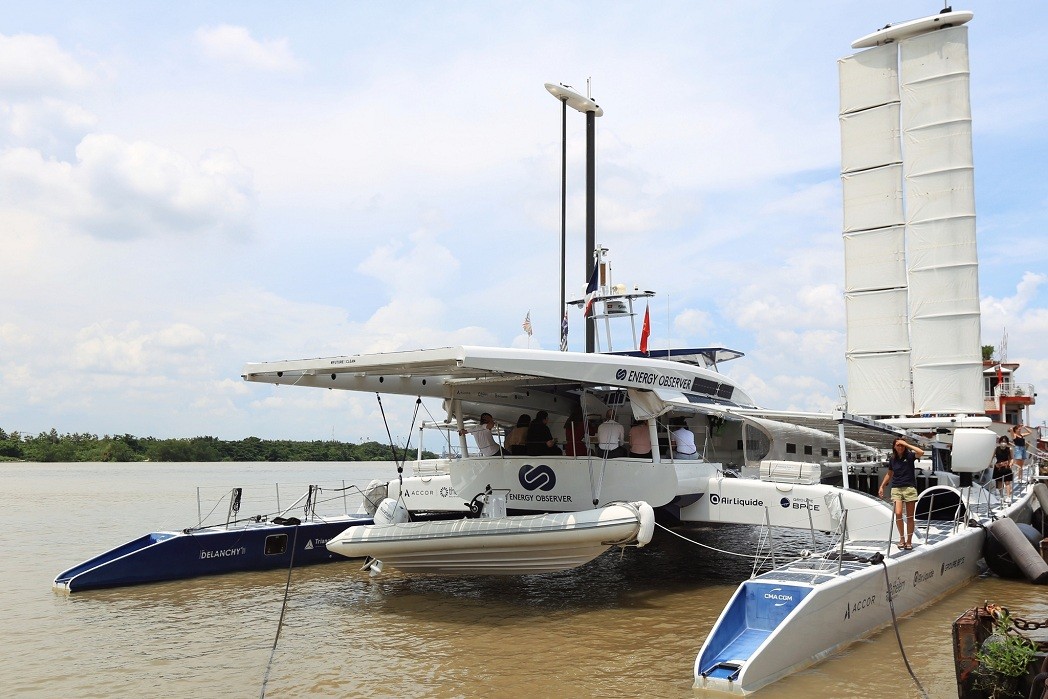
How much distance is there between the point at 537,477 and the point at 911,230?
2310cm

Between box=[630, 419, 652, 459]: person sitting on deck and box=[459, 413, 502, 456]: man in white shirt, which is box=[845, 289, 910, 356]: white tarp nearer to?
box=[630, 419, 652, 459]: person sitting on deck

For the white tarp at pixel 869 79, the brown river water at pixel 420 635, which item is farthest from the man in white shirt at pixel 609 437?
the white tarp at pixel 869 79

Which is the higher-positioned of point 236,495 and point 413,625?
point 236,495

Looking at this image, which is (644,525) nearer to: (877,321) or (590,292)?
(590,292)

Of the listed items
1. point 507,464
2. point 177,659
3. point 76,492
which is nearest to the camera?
point 177,659

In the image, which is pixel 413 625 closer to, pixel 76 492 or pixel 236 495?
pixel 236 495

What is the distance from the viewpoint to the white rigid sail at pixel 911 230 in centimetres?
2866

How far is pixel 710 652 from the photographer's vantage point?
7.73 metres

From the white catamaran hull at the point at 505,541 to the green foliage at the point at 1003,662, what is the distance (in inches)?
170

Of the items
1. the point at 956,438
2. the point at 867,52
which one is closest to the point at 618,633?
the point at 956,438

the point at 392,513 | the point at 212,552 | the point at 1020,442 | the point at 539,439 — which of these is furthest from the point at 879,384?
the point at 212,552

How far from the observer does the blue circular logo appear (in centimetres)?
1217

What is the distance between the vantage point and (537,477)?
12227 mm

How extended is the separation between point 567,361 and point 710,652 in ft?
13.1
